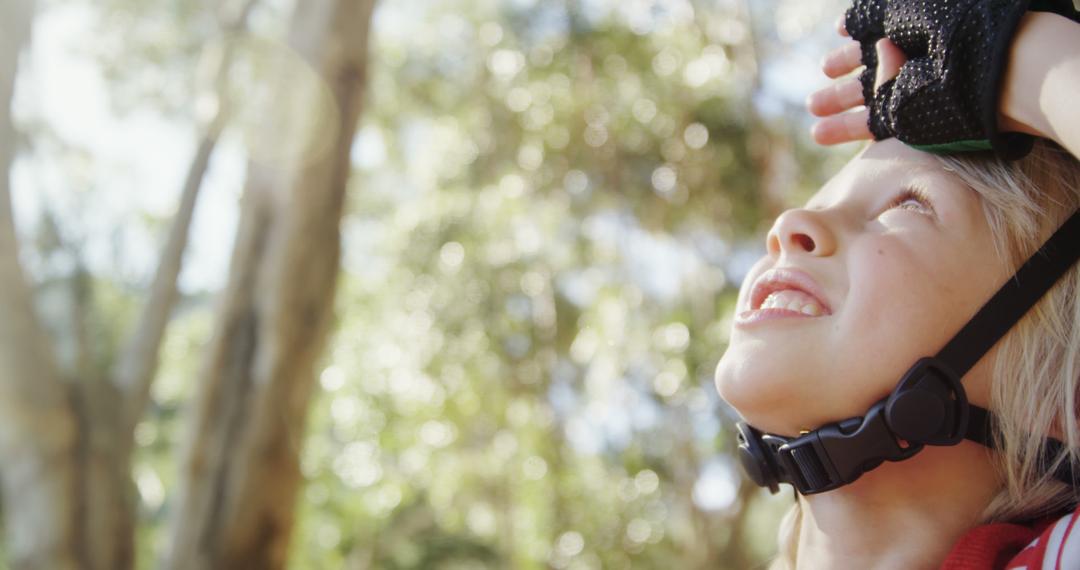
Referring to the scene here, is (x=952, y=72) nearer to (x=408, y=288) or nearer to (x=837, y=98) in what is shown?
(x=837, y=98)

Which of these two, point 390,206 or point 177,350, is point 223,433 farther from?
point 177,350

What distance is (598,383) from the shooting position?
13648mm

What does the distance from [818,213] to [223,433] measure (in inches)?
105

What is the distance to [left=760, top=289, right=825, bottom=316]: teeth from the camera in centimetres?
122

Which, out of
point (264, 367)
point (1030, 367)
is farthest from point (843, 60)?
point (264, 367)

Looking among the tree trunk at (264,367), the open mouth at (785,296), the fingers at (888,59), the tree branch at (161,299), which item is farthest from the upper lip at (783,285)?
the tree branch at (161,299)

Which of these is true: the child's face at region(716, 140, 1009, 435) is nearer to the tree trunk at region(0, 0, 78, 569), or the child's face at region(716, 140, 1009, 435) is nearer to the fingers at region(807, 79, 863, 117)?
the fingers at region(807, 79, 863, 117)

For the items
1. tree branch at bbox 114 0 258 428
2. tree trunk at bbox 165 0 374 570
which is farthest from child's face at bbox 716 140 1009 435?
tree branch at bbox 114 0 258 428

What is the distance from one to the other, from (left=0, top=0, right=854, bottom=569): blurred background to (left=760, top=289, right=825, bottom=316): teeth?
2.44 meters

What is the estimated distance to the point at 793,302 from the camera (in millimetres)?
1247

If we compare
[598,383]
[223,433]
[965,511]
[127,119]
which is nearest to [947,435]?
[965,511]

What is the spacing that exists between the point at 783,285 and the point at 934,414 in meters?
0.24

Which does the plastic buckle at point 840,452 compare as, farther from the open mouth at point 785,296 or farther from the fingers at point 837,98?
the fingers at point 837,98

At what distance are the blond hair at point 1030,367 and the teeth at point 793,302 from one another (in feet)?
0.67
